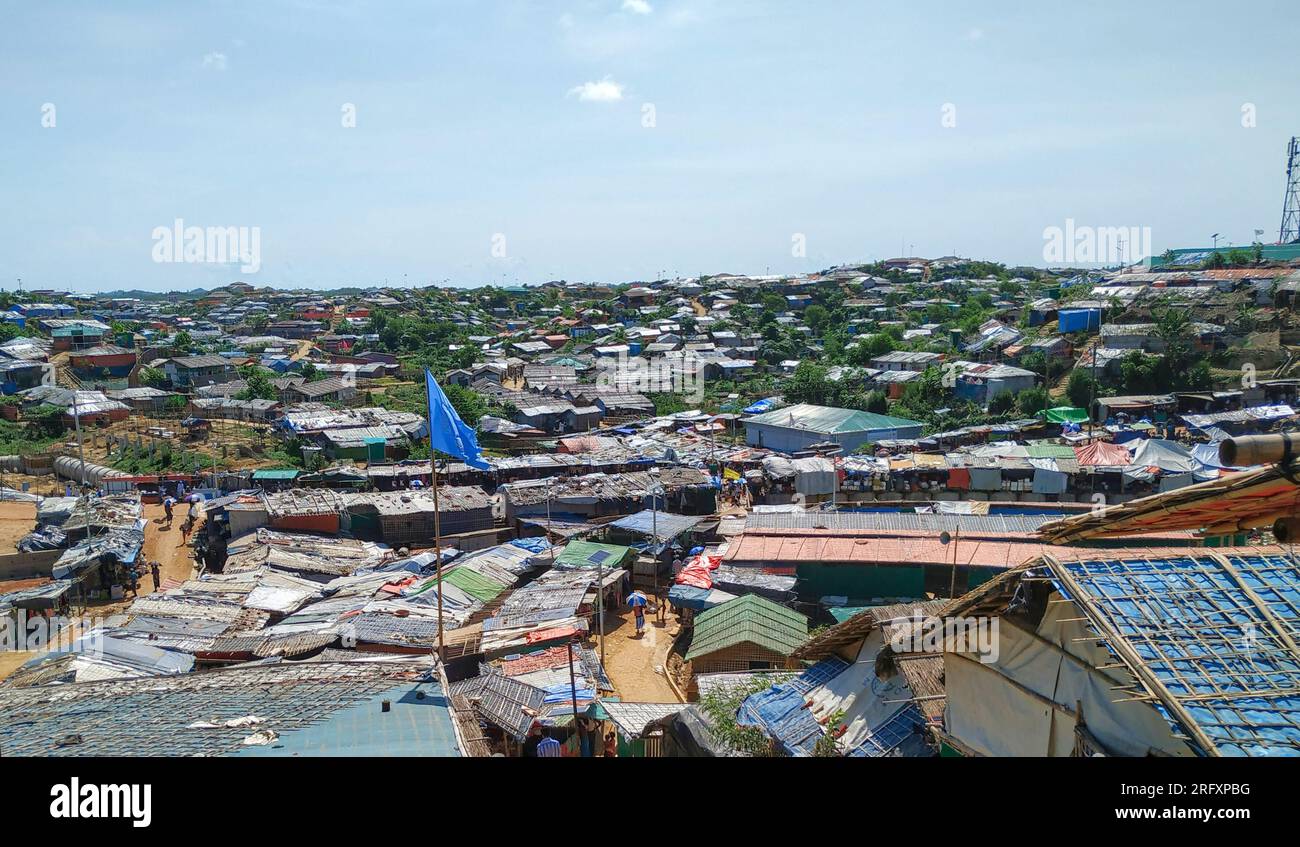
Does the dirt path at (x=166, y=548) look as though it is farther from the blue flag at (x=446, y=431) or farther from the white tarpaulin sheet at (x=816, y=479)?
the white tarpaulin sheet at (x=816, y=479)

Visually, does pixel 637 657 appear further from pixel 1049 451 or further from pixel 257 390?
pixel 257 390

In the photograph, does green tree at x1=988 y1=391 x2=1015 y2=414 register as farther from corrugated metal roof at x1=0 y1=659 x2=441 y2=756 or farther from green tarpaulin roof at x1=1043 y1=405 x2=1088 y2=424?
corrugated metal roof at x1=0 y1=659 x2=441 y2=756

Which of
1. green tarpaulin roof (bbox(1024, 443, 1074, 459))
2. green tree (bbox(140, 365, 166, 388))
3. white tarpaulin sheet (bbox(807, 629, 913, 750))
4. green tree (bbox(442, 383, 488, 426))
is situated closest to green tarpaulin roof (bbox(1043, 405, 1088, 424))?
green tarpaulin roof (bbox(1024, 443, 1074, 459))

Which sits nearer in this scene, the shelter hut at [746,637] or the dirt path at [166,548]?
the shelter hut at [746,637]

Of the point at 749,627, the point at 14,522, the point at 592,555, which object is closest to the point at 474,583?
the point at 592,555

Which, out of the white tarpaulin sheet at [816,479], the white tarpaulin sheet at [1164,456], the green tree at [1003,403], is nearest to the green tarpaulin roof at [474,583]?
the white tarpaulin sheet at [816,479]
